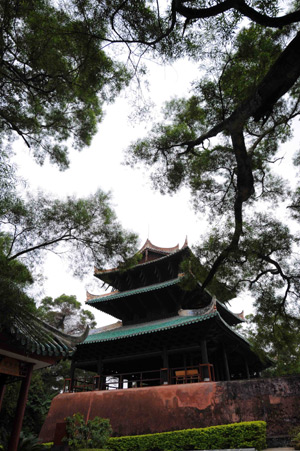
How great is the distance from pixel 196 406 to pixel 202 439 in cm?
119

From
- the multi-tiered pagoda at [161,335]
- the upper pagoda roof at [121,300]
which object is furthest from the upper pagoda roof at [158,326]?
the upper pagoda roof at [121,300]

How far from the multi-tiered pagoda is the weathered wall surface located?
0.80 metres

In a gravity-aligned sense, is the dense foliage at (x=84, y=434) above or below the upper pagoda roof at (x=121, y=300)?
below

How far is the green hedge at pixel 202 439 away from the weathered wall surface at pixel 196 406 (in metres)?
0.49

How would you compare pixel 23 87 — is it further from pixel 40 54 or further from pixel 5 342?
pixel 5 342

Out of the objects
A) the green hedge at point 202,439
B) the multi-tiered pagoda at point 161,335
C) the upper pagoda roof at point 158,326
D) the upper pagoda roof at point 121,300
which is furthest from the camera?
the upper pagoda roof at point 121,300

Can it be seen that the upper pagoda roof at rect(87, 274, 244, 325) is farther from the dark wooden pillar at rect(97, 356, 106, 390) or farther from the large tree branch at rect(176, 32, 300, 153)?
the large tree branch at rect(176, 32, 300, 153)

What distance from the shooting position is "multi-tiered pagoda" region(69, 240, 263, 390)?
12.3m

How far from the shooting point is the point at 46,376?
85.7 feet

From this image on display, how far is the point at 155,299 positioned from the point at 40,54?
12745 mm

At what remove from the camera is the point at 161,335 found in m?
12.8

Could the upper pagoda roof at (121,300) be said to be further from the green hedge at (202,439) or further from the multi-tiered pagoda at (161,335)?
the green hedge at (202,439)

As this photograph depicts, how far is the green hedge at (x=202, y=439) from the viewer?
859 centimetres

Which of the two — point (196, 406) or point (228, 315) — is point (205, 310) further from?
point (228, 315)
